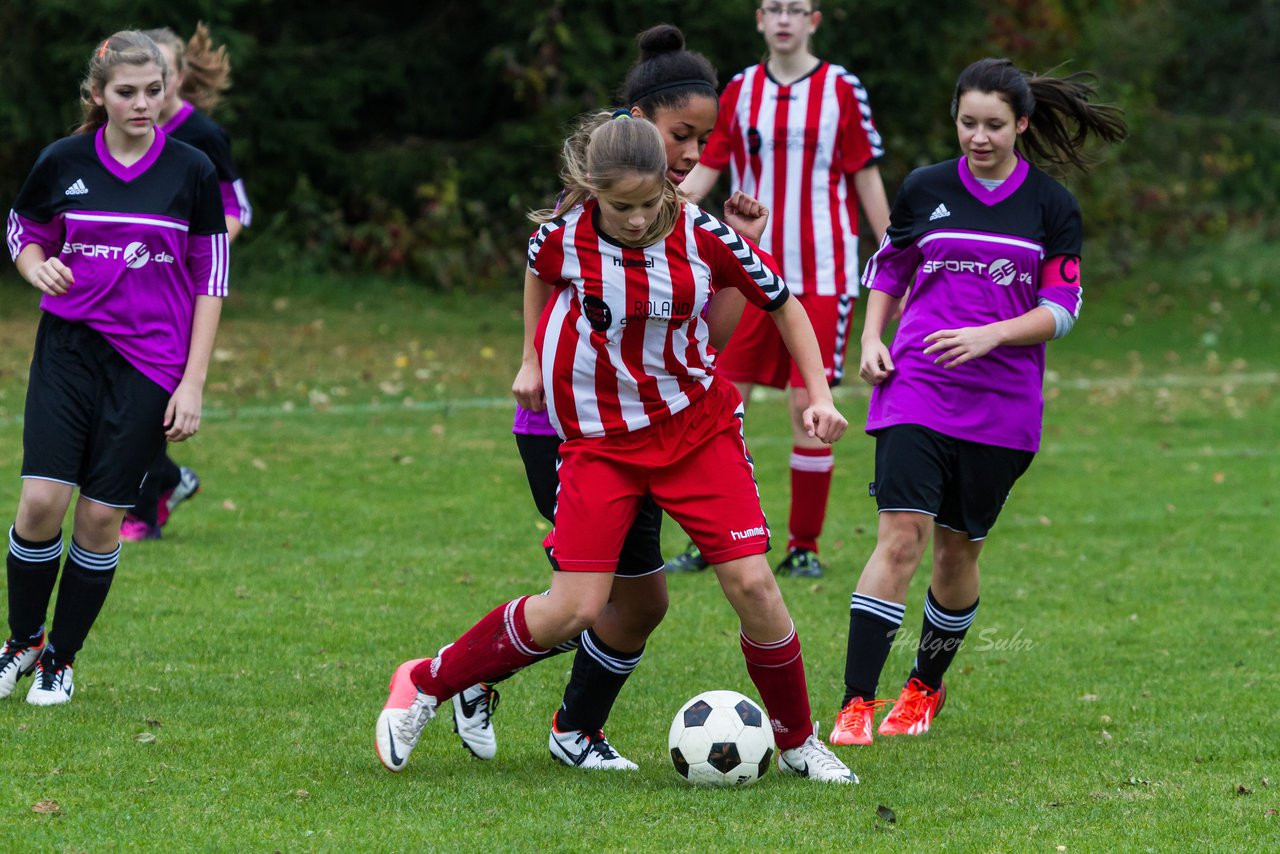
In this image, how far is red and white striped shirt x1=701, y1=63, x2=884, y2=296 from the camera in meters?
7.60

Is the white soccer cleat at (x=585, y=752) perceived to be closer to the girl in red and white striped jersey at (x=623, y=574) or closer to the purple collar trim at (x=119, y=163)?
the girl in red and white striped jersey at (x=623, y=574)

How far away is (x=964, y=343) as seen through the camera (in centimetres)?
480

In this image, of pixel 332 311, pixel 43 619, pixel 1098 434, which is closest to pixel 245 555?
pixel 43 619

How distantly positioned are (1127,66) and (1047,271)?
2154 cm

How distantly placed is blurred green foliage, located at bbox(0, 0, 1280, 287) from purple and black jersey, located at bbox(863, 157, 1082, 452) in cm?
1183

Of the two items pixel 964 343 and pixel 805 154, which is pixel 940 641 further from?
pixel 805 154

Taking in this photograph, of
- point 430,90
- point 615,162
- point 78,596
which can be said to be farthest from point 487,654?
point 430,90

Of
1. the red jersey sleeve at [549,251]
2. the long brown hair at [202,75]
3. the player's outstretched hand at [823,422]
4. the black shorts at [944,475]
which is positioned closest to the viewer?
the player's outstretched hand at [823,422]

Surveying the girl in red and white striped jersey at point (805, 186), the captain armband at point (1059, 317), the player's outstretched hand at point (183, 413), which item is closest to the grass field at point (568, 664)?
the girl in red and white striped jersey at point (805, 186)

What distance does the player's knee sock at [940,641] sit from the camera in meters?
5.24

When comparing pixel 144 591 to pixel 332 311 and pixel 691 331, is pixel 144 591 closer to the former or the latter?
pixel 691 331

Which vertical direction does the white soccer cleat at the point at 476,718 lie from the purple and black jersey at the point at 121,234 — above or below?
below

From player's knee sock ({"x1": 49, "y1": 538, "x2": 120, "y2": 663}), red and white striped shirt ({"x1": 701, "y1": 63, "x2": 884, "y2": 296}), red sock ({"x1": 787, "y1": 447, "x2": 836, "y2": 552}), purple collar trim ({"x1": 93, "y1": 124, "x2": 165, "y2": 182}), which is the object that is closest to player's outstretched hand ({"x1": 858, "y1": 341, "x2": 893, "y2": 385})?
purple collar trim ({"x1": 93, "y1": 124, "x2": 165, "y2": 182})

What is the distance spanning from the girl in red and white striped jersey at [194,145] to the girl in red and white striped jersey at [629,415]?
3.39 metres
